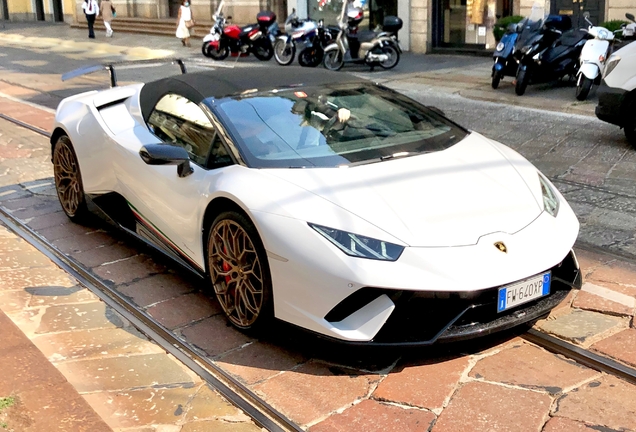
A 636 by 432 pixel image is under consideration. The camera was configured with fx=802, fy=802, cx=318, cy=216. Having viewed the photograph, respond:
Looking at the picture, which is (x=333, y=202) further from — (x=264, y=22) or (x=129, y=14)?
(x=129, y=14)

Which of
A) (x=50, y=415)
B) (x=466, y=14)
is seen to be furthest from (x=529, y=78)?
(x=50, y=415)

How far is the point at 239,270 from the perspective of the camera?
409cm

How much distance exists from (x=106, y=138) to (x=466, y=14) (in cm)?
1239

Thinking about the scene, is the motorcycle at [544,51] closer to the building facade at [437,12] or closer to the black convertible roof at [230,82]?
the building facade at [437,12]

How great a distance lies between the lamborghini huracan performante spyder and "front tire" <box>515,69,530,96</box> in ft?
20.5

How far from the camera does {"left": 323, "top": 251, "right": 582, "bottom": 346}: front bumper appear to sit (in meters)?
3.54

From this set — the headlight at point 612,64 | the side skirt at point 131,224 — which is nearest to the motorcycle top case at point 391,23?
the headlight at point 612,64

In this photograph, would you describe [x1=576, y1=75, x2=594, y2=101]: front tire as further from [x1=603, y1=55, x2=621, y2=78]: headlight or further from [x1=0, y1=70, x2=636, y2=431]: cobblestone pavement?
[x1=0, y1=70, x2=636, y2=431]: cobblestone pavement

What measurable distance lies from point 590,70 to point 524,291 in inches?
291

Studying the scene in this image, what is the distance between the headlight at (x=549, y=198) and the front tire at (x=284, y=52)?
11.8m

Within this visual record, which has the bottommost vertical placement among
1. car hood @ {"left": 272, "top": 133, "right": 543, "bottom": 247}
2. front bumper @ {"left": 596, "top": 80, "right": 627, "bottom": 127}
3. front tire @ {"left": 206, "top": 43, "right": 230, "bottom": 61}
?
front tire @ {"left": 206, "top": 43, "right": 230, "bottom": 61}

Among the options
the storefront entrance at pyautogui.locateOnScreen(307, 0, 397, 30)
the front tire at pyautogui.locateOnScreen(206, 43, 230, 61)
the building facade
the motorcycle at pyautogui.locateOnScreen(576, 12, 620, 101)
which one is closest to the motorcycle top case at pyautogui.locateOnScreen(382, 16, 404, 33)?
the building facade

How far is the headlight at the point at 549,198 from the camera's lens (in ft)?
13.5

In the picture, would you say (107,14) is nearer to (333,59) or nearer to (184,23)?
(184,23)
